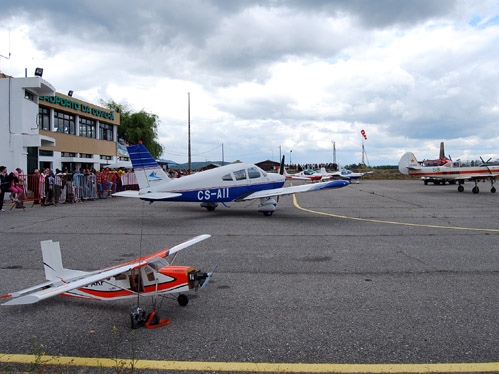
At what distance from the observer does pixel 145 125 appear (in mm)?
63969

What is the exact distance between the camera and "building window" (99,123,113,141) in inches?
1901

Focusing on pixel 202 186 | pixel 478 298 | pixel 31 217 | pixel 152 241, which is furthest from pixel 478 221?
pixel 31 217

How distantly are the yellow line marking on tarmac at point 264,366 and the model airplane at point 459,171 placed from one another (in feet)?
85.9

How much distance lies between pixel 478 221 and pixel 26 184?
2043cm

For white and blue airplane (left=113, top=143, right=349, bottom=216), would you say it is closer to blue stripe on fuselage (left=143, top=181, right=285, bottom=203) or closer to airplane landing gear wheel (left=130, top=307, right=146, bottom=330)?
blue stripe on fuselage (left=143, top=181, right=285, bottom=203)

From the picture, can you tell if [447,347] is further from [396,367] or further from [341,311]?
[341,311]

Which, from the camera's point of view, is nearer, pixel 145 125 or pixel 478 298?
pixel 478 298

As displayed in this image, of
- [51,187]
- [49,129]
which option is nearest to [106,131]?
[49,129]

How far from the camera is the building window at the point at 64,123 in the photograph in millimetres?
37938

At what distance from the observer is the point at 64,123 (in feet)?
130

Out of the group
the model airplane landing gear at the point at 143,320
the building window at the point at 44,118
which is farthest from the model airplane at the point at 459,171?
the building window at the point at 44,118

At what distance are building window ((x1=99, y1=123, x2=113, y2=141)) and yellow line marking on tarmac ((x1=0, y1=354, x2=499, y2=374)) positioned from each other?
4874 centimetres

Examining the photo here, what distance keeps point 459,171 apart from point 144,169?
25.8 m

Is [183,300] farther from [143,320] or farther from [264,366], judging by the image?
[264,366]
